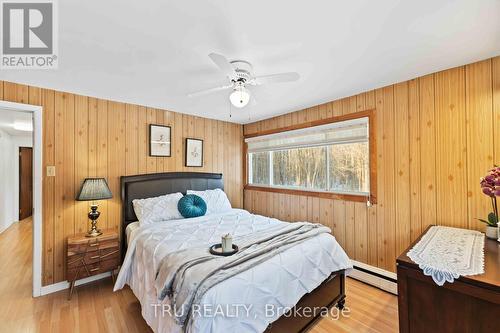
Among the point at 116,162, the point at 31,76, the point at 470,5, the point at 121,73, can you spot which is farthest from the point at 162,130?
the point at 470,5

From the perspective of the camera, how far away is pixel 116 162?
9.96 ft

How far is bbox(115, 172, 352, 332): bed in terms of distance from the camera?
4.53 feet

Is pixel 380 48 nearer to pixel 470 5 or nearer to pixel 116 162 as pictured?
pixel 470 5

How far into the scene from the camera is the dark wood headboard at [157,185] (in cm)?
Answer: 299

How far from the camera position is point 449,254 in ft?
4.73

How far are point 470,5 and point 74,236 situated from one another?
4.14 meters

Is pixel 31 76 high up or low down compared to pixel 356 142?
up

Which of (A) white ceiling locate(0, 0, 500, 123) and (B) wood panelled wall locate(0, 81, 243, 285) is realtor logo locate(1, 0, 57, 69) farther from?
(B) wood panelled wall locate(0, 81, 243, 285)

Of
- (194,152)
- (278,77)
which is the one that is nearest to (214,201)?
(194,152)

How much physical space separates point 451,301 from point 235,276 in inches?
50.1

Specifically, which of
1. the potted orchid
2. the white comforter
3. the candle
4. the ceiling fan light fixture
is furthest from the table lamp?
the potted orchid

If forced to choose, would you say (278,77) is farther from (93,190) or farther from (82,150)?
(82,150)

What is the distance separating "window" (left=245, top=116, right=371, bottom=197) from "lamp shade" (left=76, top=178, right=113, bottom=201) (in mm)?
2584

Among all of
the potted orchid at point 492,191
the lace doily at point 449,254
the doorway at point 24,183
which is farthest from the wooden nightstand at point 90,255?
the doorway at point 24,183
